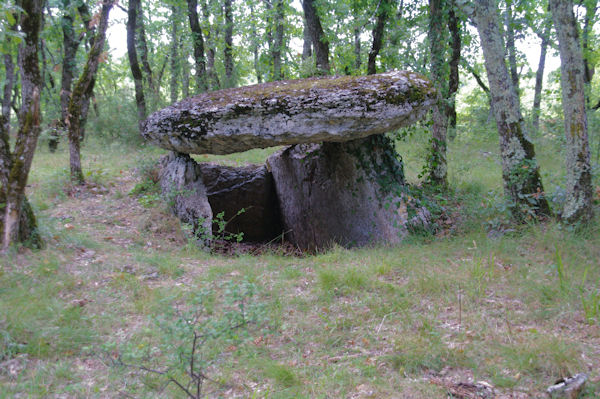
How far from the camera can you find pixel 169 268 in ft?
15.4

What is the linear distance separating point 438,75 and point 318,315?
5273mm

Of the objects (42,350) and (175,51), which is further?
(175,51)

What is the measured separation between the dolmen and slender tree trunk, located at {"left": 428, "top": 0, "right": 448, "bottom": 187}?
41.1 inches

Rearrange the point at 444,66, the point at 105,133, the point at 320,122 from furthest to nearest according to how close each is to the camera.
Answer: the point at 105,133, the point at 444,66, the point at 320,122

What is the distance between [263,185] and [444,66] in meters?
3.83

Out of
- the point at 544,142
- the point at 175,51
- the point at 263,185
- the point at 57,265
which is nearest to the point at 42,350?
the point at 57,265

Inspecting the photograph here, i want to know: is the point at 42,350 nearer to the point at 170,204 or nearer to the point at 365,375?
the point at 365,375

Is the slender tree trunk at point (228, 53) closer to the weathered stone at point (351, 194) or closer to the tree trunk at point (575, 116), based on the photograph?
the weathered stone at point (351, 194)

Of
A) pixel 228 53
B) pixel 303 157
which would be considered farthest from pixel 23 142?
pixel 228 53

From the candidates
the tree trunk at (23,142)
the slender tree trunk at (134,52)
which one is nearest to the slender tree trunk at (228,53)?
the slender tree trunk at (134,52)

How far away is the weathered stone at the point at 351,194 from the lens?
622 centimetres

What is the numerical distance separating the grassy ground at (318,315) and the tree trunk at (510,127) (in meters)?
0.36

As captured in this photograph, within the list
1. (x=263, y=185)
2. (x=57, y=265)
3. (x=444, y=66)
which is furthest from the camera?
(x=263, y=185)

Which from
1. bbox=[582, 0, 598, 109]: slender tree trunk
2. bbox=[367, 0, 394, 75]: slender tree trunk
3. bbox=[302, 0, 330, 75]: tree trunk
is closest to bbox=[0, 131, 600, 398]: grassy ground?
bbox=[367, 0, 394, 75]: slender tree trunk
